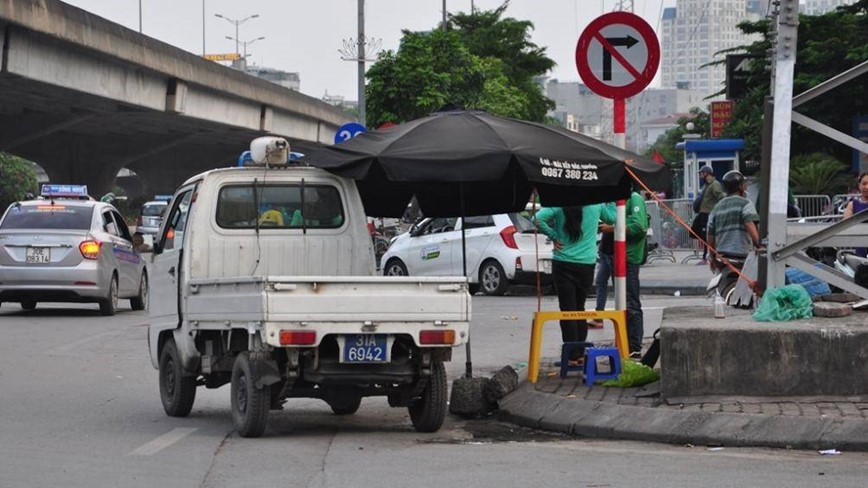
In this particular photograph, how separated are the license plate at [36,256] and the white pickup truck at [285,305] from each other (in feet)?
31.7

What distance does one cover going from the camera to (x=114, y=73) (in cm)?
4269

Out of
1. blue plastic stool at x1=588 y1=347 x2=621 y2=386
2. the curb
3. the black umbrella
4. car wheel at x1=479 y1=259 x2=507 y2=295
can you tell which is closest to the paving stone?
the curb

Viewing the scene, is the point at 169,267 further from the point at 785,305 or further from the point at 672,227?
the point at 672,227

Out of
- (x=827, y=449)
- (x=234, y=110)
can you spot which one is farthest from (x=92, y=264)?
(x=234, y=110)

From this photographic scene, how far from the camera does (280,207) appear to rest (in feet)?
36.1

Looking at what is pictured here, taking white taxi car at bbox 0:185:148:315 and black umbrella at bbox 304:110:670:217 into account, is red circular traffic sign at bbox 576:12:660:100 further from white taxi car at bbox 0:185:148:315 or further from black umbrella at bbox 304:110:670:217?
white taxi car at bbox 0:185:148:315

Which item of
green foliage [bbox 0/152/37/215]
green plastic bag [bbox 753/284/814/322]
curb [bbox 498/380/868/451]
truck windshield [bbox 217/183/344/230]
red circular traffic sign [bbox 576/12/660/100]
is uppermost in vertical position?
green foliage [bbox 0/152/37/215]

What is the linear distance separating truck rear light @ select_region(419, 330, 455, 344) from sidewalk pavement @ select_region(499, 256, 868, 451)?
Answer: 1154 mm

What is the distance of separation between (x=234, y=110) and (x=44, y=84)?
18.1 meters

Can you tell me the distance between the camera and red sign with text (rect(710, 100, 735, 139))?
190 feet

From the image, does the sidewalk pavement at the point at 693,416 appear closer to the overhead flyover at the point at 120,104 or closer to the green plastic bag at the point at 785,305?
the green plastic bag at the point at 785,305

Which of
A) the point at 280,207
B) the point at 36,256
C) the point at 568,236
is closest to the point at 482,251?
the point at 36,256

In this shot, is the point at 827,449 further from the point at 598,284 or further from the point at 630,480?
the point at 598,284

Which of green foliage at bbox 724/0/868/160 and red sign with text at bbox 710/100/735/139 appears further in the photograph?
red sign with text at bbox 710/100/735/139
